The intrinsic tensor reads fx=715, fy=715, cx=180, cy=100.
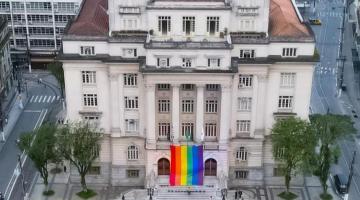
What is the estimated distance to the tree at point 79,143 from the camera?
130500 mm

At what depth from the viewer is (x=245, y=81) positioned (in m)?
133

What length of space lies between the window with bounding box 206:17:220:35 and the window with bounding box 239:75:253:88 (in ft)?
33.8

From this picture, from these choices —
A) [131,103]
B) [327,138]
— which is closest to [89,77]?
[131,103]

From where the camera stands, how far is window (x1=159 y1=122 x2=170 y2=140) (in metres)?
134

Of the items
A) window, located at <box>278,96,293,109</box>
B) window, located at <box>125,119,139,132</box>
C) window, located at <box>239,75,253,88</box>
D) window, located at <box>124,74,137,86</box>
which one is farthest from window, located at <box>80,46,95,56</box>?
window, located at <box>278,96,293,109</box>

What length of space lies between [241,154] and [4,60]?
221 feet

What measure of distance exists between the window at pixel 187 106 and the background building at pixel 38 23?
197 ft

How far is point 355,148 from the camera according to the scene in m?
154

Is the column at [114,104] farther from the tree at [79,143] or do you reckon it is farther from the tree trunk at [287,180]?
the tree trunk at [287,180]

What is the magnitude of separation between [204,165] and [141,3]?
32951 mm

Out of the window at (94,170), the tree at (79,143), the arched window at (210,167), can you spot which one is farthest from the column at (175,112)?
the window at (94,170)

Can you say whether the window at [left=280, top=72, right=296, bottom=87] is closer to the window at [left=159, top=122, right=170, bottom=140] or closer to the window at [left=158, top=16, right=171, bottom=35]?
the window at [left=159, top=122, right=170, bottom=140]

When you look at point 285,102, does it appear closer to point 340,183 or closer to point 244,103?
point 244,103

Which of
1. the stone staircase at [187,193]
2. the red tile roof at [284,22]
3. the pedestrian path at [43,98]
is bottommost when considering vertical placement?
the stone staircase at [187,193]
